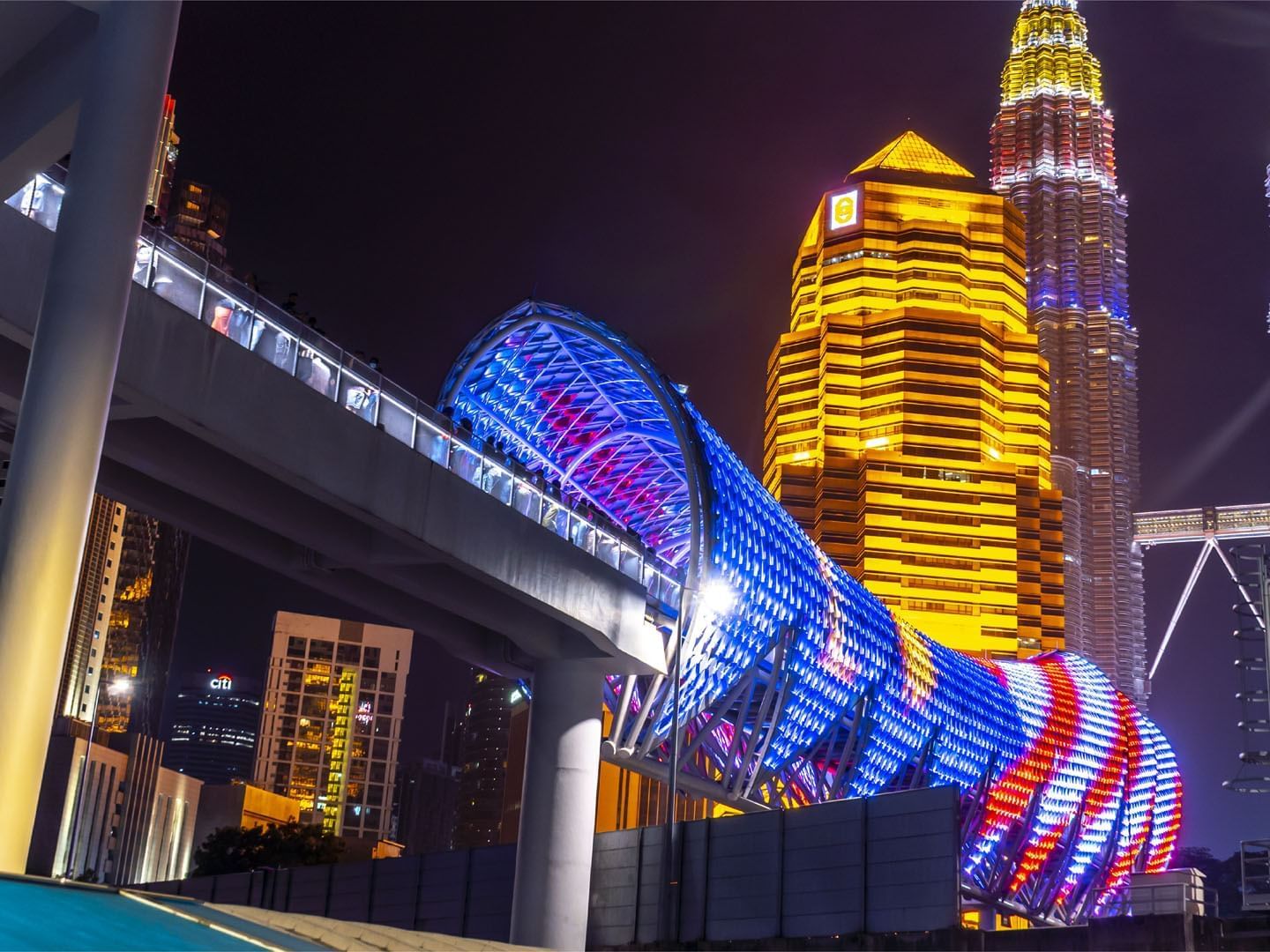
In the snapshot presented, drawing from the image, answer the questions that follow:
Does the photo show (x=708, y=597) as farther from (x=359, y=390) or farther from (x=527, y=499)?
(x=359, y=390)

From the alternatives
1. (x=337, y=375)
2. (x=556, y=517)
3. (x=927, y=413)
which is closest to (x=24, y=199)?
(x=337, y=375)

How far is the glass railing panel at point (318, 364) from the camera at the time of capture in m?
30.5

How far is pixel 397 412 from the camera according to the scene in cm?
3334

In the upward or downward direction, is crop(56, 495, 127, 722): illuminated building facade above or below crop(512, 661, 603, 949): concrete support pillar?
above

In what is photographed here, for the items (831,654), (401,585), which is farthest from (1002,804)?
(401,585)

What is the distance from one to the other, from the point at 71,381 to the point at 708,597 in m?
27.9

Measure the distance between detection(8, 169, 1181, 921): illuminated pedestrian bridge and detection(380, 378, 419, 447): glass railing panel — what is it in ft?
0.20

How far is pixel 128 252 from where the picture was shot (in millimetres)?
21344

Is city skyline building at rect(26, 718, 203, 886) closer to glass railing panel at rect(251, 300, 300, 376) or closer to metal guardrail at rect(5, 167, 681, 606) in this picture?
metal guardrail at rect(5, 167, 681, 606)

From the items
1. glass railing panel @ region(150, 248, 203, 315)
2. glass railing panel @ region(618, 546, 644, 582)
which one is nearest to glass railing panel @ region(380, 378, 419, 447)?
glass railing panel @ region(150, 248, 203, 315)

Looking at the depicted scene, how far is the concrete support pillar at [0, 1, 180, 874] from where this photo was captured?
776 inches

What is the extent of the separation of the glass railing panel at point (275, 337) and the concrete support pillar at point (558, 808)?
14800mm

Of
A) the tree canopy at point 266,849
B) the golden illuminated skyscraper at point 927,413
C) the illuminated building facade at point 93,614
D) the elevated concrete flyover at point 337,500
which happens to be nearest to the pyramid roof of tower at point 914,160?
the golden illuminated skyscraper at point 927,413

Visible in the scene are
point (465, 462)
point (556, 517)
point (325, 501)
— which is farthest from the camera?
point (556, 517)
